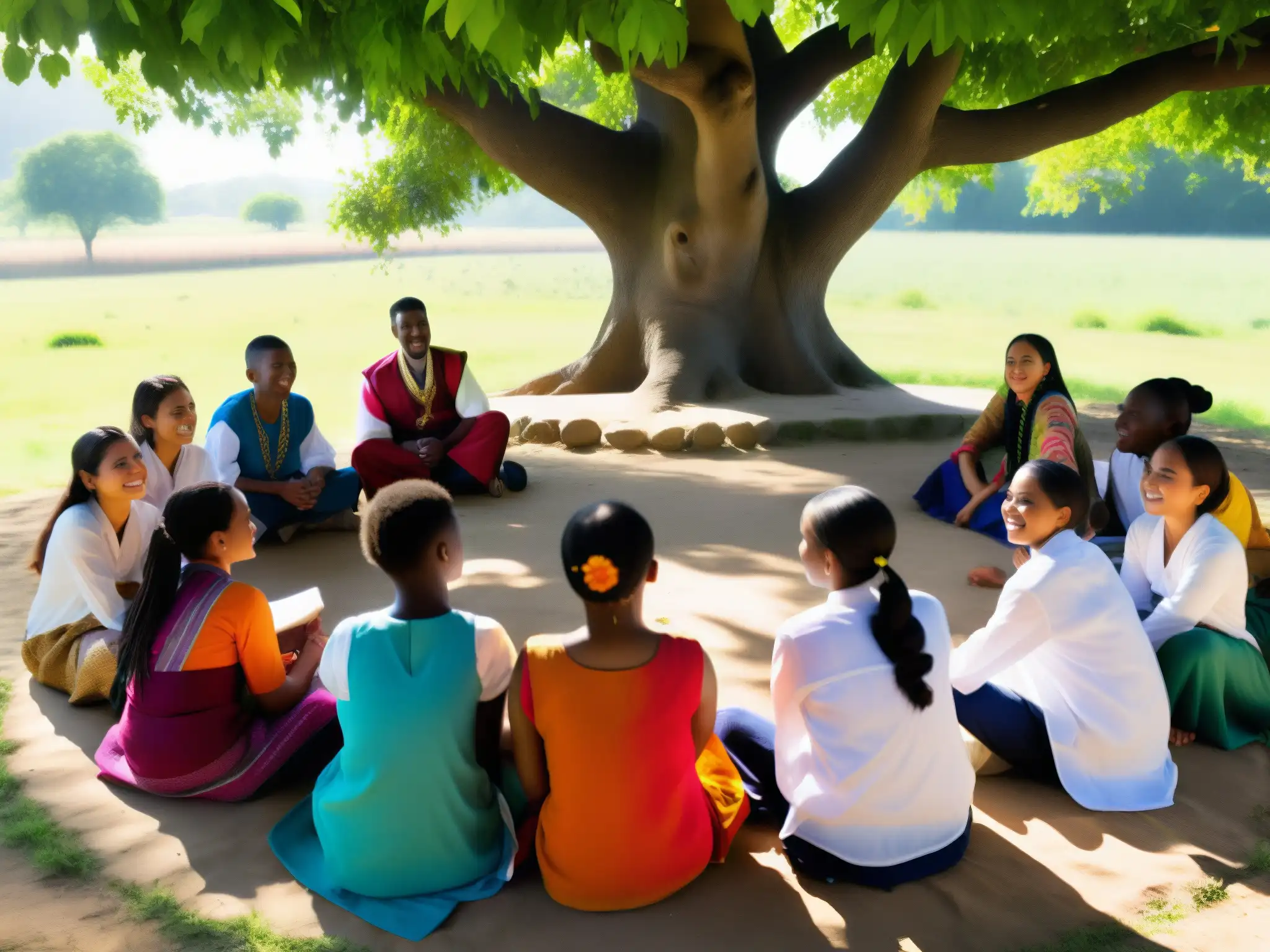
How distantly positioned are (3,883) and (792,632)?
1910 millimetres

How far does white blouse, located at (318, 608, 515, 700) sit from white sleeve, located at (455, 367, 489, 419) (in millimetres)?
3727

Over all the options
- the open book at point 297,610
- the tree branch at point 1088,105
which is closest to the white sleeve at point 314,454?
the open book at point 297,610

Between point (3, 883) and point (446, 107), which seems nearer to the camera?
point (3, 883)

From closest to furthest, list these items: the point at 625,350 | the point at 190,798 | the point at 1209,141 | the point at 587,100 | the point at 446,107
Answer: the point at 190,798
the point at 446,107
the point at 625,350
the point at 1209,141
the point at 587,100

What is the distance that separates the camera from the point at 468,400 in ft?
20.2

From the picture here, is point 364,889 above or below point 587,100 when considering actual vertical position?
below

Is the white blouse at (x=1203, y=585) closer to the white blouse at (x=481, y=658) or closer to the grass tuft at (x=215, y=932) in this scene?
the white blouse at (x=481, y=658)

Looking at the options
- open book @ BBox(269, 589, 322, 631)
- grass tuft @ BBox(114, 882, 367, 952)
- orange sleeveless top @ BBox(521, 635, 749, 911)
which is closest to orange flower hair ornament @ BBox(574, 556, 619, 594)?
orange sleeveless top @ BBox(521, 635, 749, 911)

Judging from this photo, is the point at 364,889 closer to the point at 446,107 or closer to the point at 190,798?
the point at 190,798

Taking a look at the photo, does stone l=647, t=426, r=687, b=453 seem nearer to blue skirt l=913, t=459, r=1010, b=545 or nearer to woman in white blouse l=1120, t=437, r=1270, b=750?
blue skirt l=913, t=459, r=1010, b=545

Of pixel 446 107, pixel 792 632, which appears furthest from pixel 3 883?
pixel 446 107

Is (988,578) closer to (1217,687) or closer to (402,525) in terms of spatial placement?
(1217,687)

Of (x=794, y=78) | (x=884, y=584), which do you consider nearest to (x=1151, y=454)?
(x=884, y=584)

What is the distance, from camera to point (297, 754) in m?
2.90
